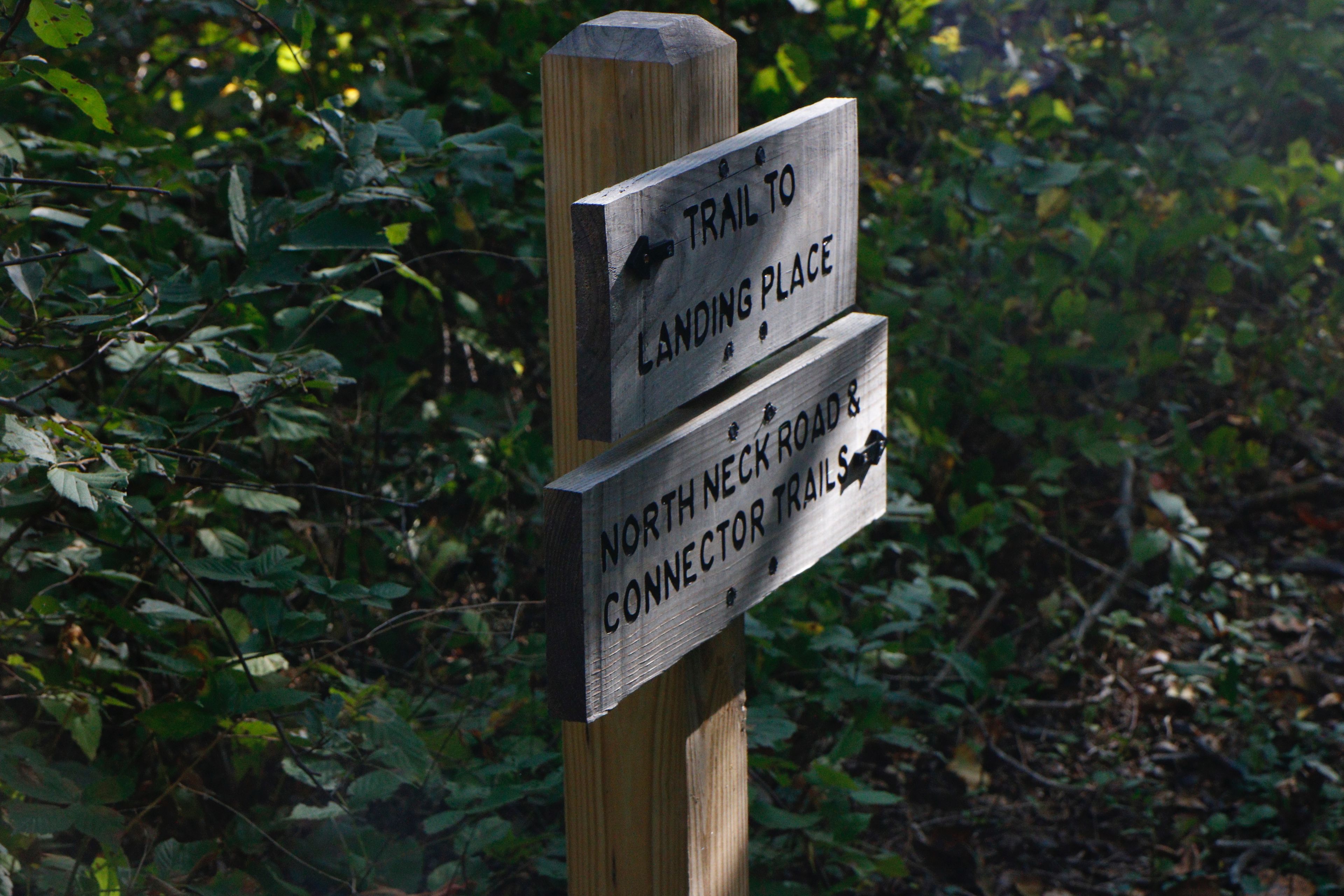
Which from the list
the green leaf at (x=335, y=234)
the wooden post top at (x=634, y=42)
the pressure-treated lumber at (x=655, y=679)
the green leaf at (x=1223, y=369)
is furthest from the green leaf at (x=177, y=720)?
the green leaf at (x=1223, y=369)

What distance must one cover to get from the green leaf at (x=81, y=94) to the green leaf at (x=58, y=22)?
0.04 meters

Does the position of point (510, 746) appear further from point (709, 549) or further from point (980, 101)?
point (980, 101)

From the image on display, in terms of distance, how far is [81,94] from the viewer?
1544mm

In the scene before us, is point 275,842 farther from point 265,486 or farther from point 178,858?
point 265,486

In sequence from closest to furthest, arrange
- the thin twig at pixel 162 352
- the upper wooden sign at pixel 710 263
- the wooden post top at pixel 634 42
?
1. the upper wooden sign at pixel 710 263
2. the wooden post top at pixel 634 42
3. the thin twig at pixel 162 352

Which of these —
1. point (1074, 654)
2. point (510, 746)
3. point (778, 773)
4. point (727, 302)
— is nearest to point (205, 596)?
point (510, 746)

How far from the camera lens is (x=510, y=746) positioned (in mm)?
2207

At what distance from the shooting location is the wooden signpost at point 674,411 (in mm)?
1269

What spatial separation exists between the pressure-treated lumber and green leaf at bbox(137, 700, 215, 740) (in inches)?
22.8

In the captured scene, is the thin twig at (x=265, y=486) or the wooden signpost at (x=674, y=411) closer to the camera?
the wooden signpost at (x=674, y=411)

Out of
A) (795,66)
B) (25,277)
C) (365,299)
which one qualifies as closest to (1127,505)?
(795,66)

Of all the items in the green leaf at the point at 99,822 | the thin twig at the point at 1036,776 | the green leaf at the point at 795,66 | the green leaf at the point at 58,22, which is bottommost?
the thin twig at the point at 1036,776

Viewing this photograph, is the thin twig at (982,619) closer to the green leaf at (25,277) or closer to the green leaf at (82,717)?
the green leaf at (82,717)

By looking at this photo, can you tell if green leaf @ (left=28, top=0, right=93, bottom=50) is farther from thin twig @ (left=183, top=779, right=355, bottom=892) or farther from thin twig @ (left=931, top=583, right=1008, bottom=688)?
thin twig @ (left=931, top=583, right=1008, bottom=688)
